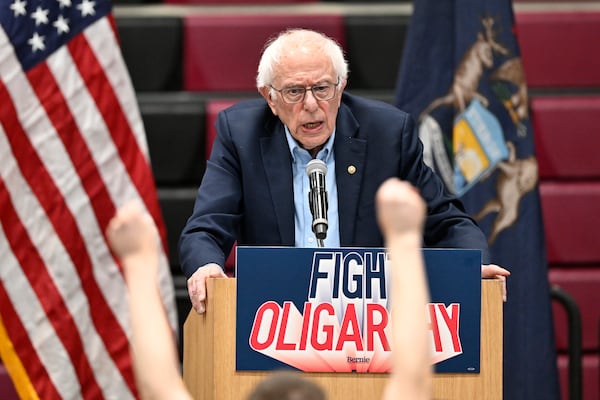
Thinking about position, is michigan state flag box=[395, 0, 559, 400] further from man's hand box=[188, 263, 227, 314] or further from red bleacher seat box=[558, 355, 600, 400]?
man's hand box=[188, 263, 227, 314]

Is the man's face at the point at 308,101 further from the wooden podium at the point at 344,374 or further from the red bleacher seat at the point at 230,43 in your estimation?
the red bleacher seat at the point at 230,43

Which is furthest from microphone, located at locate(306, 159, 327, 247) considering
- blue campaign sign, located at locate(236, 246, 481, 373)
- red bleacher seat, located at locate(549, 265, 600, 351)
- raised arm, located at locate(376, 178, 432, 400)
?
red bleacher seat, located at locate(549, 265, 600, 351)

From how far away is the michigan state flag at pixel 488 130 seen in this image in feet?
15.3

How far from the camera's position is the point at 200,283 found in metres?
2.98

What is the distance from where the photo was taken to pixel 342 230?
3.41m

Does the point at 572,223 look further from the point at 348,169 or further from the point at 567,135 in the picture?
the point at 348,169

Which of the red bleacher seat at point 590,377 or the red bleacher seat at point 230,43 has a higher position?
the red bleacher seat at point 230,43

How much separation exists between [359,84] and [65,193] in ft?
4.82

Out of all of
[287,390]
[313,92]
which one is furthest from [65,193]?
[287,390]

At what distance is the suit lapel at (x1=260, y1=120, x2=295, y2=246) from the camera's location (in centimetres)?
340

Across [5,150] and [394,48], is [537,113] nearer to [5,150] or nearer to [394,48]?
[394,48]

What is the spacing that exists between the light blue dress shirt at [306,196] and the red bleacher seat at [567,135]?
2219 millimetres

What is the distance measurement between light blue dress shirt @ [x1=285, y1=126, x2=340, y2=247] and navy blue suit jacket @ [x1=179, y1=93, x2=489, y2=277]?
2 centimetres

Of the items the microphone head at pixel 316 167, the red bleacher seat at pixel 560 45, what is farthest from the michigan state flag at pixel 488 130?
the microphone head at pixel 316 167
